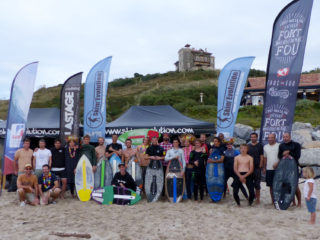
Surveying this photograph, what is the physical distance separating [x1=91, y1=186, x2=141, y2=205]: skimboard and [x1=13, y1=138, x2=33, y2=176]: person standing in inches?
64.4

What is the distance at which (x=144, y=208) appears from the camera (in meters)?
5.03

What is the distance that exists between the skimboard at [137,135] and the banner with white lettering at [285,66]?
2.92 m

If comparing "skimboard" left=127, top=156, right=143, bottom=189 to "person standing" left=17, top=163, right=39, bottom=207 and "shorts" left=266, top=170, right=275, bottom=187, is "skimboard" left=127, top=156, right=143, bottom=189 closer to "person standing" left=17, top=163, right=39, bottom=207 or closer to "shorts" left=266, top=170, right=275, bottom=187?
"person standing" left=17, top=163, right=39, bottom=207

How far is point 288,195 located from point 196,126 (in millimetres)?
3413

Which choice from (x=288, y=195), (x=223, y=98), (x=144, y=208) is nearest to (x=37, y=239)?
(x=144, y=208)

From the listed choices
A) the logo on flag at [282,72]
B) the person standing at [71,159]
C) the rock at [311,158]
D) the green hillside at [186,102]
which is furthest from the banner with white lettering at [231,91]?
the green hillside at [186,102]

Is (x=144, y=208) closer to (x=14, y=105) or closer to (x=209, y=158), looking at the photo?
(x=209, y=158)

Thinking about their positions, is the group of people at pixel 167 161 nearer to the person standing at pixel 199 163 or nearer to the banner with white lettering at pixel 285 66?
the person standing at pixel 199 163

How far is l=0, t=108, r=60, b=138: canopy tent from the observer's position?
8133 mm

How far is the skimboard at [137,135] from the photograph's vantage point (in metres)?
7.32

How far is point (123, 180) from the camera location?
548 cm

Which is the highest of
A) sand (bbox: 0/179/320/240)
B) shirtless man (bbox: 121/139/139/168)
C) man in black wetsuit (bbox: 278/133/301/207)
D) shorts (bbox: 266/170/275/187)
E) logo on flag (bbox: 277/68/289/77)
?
logo on flag (bbox: 277/68/289/77)

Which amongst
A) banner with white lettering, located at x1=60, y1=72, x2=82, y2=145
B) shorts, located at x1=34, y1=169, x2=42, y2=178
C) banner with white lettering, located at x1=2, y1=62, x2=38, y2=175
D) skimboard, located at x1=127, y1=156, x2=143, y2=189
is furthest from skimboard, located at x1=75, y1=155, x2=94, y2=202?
banner with white lettering, located at x1=2, y1=62, x2=38, y2=175

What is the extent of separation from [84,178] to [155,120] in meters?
3.10
